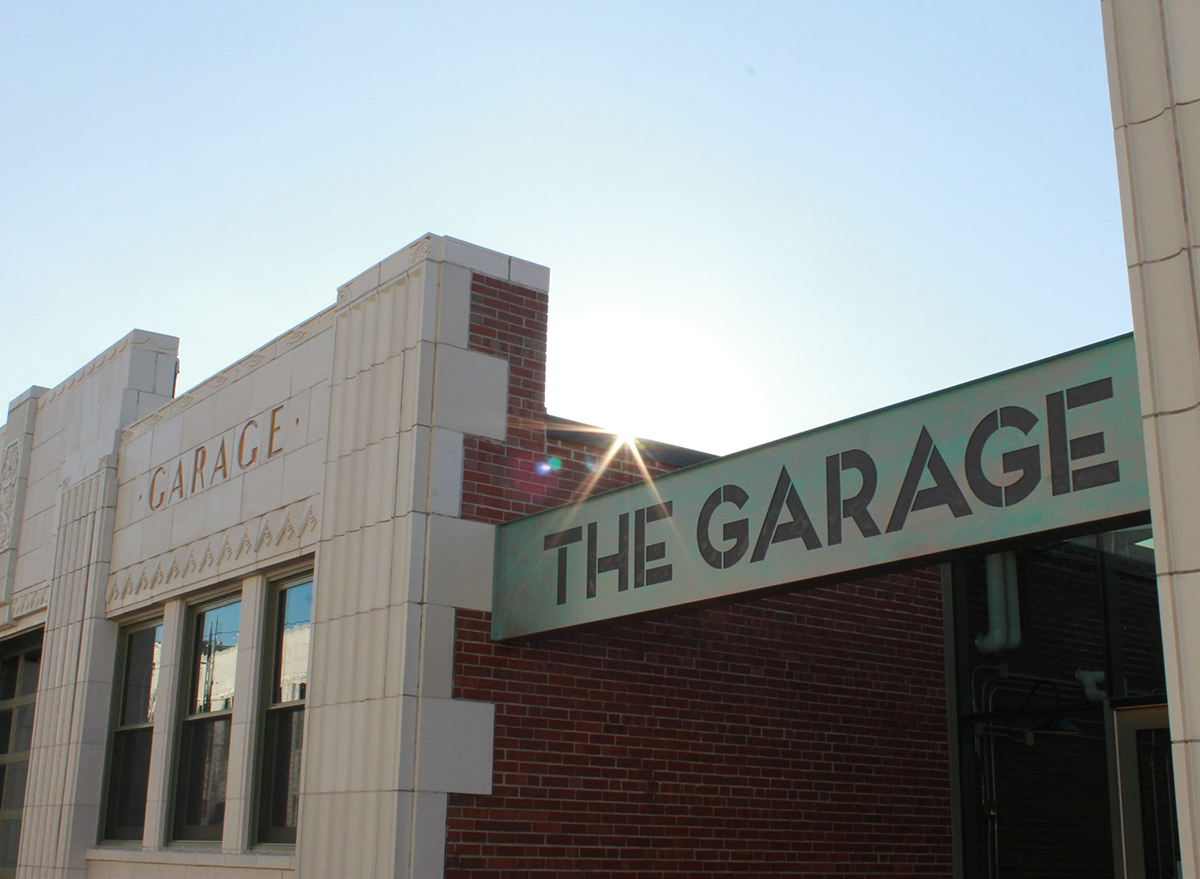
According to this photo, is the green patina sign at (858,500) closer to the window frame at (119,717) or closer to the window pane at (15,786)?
the window frame at (119,717)

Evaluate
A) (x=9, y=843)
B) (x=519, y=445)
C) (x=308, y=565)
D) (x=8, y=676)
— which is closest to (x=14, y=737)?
(x=8, y=676)

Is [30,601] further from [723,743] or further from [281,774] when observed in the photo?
[723,743]

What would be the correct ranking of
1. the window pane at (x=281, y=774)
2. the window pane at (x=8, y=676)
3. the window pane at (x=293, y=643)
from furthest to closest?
the window pane at (x=8, y=676) < the window pane at (x=293, y=643) < the window pane at (x=281, y=774)

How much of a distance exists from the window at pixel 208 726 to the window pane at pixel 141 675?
873 mm

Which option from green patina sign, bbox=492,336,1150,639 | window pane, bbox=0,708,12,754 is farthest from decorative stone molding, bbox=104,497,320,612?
window pane, bbox=0,708,12,754

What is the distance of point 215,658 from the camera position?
38.9 feet

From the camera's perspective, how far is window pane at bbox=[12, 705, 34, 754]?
16.4 m

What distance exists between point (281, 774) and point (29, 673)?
7.99 metres

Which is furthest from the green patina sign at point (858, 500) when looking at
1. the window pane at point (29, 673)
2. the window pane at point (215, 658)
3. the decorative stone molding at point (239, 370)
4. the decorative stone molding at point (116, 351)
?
the window pane at point (29, 673)

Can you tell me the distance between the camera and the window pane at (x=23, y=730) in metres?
16.4

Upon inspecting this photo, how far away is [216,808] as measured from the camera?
11.3 meters

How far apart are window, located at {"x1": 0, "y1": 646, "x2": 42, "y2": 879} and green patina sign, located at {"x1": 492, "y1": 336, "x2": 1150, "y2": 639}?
952cm

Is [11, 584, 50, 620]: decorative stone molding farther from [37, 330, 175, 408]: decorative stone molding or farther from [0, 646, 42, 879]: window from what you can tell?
[37, 330, 175, 408]: decorative stone molding

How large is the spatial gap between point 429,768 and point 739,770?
2.98 m
